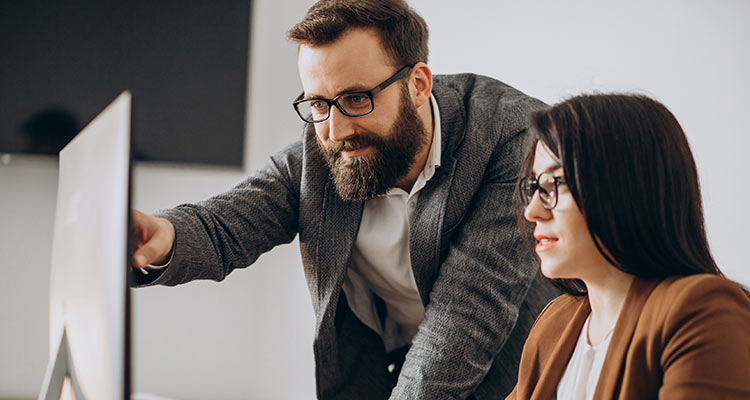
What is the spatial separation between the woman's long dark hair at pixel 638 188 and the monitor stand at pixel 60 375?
603 mm

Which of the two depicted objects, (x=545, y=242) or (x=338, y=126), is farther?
(x=338, y=126)

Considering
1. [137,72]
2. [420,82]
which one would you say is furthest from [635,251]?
[137,72]

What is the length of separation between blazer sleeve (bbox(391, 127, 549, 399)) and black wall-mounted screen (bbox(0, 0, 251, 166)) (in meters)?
1.16

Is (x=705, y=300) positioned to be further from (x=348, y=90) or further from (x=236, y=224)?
(x=236, y=224)

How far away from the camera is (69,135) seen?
2.04 metres

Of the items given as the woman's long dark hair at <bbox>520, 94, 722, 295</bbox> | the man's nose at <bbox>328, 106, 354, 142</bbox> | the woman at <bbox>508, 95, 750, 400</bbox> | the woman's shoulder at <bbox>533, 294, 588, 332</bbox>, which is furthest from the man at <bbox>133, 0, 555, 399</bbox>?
the woman's long dark hair at <bbox>520, 94, 722, 295</bbox>

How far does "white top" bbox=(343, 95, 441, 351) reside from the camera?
4.52ft

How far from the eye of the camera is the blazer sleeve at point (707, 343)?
2.30 ft

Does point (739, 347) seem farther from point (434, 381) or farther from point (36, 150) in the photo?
point (36, 150)

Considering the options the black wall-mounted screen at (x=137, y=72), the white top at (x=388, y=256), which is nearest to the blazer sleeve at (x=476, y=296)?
the white top at (x=388, y=256)

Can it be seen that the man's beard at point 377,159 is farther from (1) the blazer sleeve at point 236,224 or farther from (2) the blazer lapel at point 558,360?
(2) the blazer lapel at point 558,360

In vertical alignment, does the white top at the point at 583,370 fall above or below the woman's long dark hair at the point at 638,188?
below

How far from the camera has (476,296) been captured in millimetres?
1215

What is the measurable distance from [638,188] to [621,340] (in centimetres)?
18
